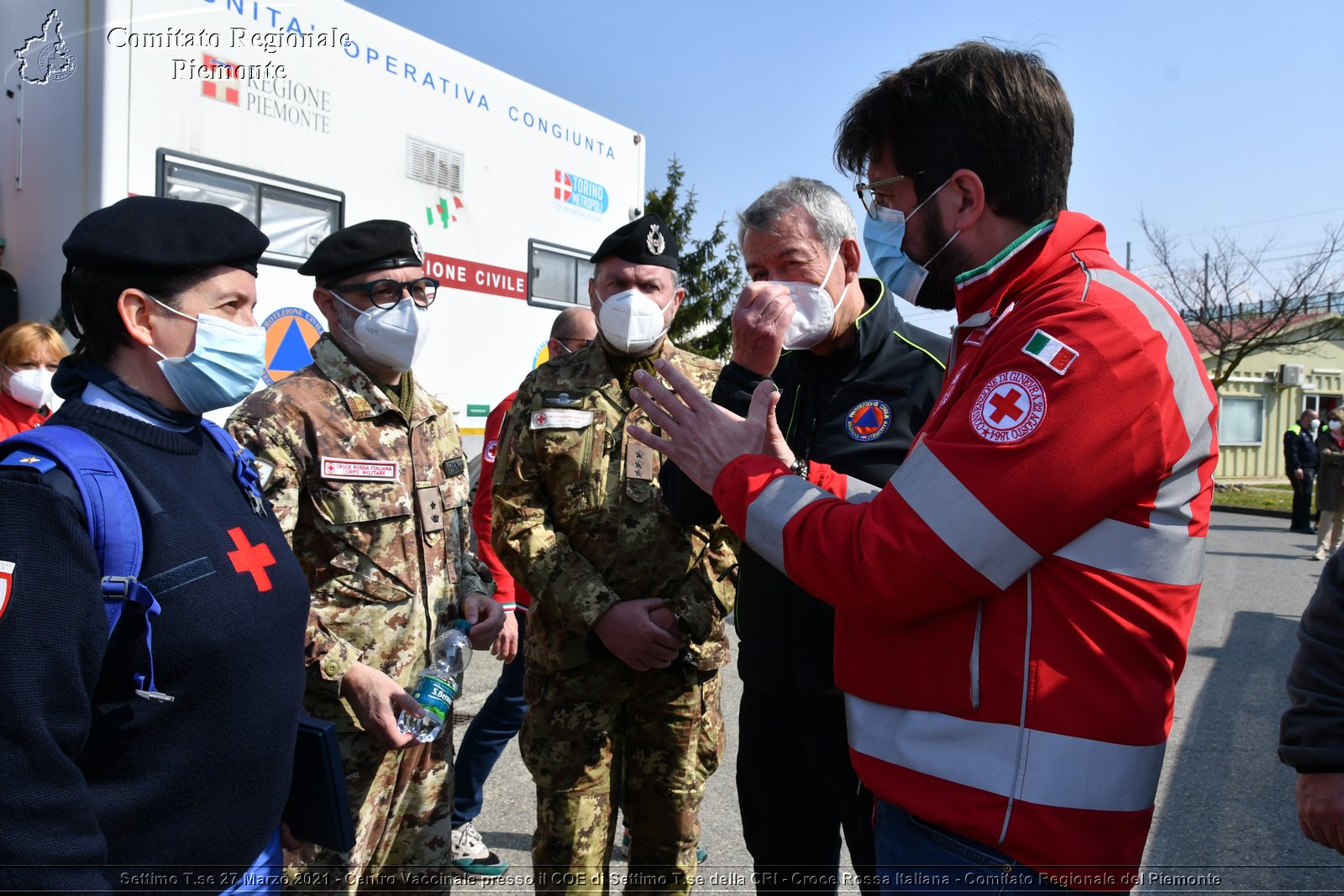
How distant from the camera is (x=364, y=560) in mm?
2498

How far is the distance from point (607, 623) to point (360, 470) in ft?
2.78

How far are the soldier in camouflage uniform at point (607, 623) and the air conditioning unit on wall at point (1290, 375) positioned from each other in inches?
1255

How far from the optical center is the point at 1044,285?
4.90ft

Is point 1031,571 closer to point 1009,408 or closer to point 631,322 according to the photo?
point 1009,408

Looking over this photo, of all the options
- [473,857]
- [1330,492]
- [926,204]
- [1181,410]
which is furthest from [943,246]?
[1330,492]

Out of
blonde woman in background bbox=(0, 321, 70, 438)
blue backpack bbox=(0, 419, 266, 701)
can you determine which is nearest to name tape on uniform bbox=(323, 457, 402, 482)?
blue backpack bbox=(0, 419, 266, 701)

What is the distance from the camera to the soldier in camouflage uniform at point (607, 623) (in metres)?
2.67

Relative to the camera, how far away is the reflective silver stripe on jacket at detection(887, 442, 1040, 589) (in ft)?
4.35

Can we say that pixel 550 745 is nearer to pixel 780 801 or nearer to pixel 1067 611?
pixel 780 801

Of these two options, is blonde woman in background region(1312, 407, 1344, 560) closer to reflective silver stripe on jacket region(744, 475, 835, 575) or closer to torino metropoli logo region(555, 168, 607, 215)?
torino metropoli logo region(555, 168, 607, 215)

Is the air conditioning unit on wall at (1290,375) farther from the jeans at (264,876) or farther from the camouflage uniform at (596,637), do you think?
the jeans at (264,876)

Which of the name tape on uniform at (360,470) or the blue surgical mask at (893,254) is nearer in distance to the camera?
the blue surgical mask at (893,254)

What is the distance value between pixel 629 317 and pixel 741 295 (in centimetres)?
80

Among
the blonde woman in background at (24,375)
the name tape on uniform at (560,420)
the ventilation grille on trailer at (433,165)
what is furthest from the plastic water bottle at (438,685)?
the ventilation grille on trailer at (433,165)
